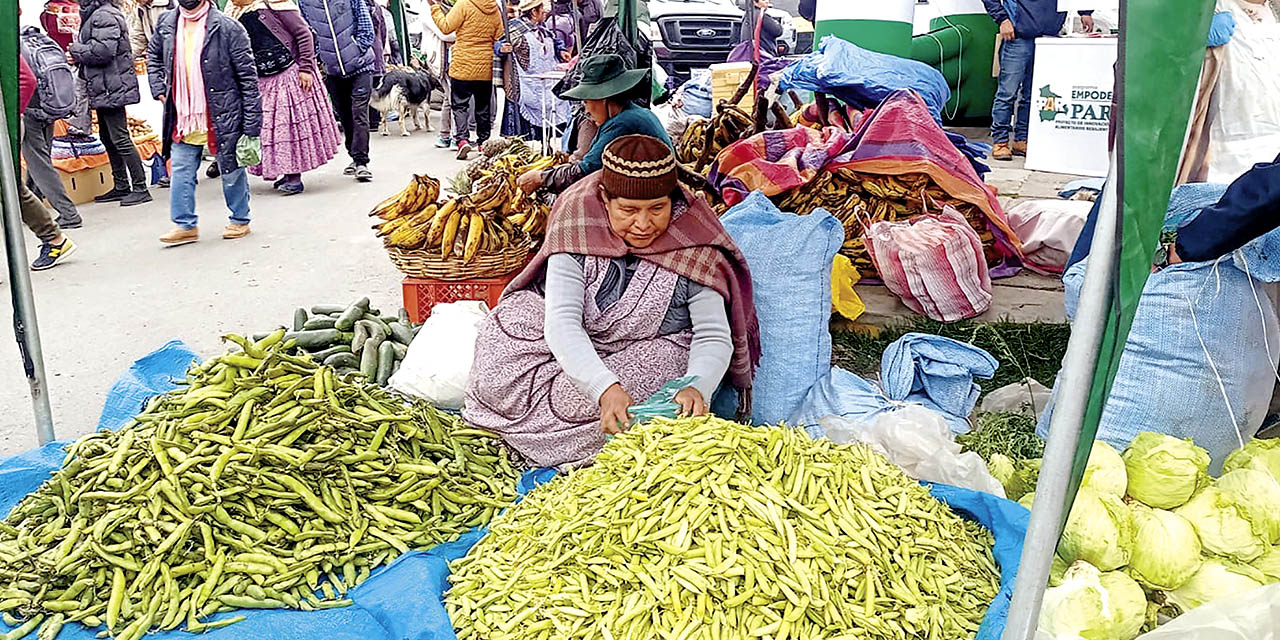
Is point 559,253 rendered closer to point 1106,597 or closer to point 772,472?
point 772,472

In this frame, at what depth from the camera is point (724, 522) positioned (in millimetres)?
1987

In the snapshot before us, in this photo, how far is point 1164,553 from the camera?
218 cm

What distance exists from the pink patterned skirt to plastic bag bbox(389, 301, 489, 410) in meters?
4.95

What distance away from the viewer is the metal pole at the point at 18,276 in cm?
254

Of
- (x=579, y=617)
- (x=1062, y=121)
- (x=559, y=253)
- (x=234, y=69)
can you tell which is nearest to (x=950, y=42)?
(x=1062, y=121)

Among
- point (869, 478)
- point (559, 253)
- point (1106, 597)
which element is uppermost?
point (559, 253)

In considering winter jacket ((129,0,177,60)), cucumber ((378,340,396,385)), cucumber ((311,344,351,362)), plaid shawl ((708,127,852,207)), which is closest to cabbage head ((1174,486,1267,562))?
cucumber ((378,340,396,385))

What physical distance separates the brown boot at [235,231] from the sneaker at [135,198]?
5.79 ft

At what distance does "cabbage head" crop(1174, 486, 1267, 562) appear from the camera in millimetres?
2246

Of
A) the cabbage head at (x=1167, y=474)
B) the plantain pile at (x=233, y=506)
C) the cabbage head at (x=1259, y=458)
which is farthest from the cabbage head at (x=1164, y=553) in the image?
the plantain pile at (x=233, y=506)

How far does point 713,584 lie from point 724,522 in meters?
0.14

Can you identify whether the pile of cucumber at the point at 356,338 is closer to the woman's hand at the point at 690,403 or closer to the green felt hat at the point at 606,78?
the green felt hat at the point at 606,78

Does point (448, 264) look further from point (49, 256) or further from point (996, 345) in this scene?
point (49, 256)

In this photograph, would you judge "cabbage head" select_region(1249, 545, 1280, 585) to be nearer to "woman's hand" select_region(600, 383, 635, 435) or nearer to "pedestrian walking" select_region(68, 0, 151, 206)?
"woman's hand" select_region(600, 383, 635, 435)
